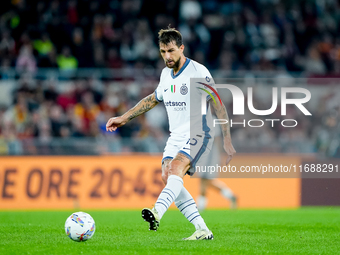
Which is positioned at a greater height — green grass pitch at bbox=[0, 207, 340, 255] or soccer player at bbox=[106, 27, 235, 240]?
soccer player at bbox=[106, 27, 235, 240]

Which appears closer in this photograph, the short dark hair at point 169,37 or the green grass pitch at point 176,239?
the green grass pitch at point 176,239

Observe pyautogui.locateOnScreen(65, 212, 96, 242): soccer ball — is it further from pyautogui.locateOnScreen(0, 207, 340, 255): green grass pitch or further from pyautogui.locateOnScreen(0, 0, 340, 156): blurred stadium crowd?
pyautogui.locateOnScreen(0, 0, 340, 156): blurred stadium crowd

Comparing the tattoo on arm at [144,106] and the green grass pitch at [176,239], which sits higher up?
the tattoo on arm at [144,106]

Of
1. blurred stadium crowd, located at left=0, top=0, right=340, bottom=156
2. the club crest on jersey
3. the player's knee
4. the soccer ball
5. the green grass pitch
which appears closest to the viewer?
the green grass pitch

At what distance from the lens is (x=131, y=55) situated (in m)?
17.0

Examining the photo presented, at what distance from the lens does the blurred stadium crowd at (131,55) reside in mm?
14055

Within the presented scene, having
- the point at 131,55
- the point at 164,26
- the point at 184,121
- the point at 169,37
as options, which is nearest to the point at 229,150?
the point at 184,121

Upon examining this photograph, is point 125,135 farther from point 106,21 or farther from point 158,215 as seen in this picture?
point 158,215

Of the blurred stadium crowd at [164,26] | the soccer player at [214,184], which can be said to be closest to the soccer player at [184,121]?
the soccer player at [214,184]

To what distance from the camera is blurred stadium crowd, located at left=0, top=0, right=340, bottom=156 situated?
→ 14.1 meters

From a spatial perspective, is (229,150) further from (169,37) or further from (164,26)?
(164,26)

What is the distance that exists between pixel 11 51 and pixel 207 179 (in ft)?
23.2

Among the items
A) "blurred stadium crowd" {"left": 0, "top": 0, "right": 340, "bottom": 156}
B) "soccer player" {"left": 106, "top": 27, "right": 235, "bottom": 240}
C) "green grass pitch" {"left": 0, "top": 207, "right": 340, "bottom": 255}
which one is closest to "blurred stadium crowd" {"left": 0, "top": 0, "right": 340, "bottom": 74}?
"blurred stadium crowd" {"left": 0, "top": 0, "right": 340, "bottom": 156}

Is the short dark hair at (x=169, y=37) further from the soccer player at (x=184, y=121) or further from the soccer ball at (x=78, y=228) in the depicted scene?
the soccer ball at (x=78, y=228)
